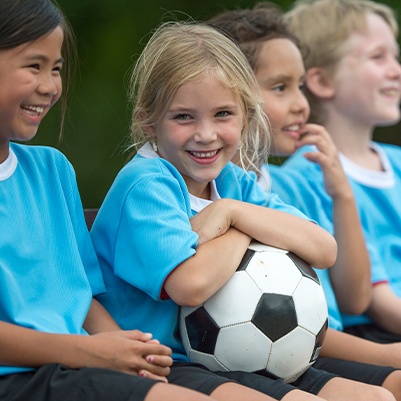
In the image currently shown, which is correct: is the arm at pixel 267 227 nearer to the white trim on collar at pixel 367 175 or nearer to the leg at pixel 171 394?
the leg at pixel 171 394

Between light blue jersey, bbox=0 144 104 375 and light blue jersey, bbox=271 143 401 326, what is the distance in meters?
1.29

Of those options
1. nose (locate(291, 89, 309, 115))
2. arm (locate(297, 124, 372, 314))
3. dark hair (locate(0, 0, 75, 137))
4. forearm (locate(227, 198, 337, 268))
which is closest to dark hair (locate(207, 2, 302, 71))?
nose (locate(291, 89, 309, 115))

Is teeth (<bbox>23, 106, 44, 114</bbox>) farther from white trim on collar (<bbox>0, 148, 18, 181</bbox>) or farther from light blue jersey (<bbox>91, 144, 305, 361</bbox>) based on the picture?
light blue jersey (<bbox>91, 144, 305, 361</bbox>)

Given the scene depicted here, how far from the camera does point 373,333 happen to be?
444cm

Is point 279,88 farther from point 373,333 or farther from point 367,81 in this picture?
point 373,333

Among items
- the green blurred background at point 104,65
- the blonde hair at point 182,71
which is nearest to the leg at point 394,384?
the blonde hair at point 182,71

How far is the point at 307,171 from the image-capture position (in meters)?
4.60

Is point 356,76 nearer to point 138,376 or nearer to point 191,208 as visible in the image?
point 191,208

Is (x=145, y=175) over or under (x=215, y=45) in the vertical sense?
under

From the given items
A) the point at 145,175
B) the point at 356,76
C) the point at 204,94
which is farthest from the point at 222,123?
the point at 356,76

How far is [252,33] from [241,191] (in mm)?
942

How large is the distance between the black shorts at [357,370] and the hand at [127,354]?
3.19 feet

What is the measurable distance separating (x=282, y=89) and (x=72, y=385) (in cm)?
199

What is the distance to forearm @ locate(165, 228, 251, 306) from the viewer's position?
312cm
